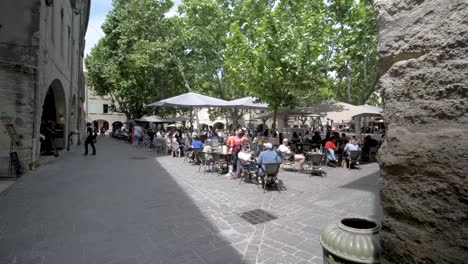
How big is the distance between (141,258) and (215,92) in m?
23.8

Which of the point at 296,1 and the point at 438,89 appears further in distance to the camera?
the point at 296,1

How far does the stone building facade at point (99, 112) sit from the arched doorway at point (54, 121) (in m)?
39.3

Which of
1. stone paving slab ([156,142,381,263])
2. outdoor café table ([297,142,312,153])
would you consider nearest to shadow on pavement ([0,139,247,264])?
stone paving slab ([156,142,381,263])

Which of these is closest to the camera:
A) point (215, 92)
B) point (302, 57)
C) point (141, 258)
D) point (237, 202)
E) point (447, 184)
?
point (447, 184)

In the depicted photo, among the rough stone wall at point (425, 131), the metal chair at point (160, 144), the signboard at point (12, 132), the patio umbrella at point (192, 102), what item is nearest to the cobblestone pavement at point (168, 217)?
the signboard at point (12, 132)

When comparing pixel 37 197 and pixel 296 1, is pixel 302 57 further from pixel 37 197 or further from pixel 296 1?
pixel 37 197

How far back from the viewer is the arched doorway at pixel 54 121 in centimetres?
1360

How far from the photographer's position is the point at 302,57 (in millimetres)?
12719

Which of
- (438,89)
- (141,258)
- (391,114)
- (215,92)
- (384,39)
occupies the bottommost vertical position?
(141,258)

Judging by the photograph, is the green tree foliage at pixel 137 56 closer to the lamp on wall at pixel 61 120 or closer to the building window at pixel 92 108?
the lamp on wall at pixel 61 120

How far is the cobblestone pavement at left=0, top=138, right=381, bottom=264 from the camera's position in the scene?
3.77m

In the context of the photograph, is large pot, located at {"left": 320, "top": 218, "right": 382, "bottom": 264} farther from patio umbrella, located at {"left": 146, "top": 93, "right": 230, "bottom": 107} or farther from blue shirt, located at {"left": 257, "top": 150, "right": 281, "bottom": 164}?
patio umbrella, located at {"left": 146, "top": 93, "right": 230, "bottom": 107}

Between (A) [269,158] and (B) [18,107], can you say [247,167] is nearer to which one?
(A) [269,158]

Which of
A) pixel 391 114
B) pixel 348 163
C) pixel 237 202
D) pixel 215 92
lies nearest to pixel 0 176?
pixel 237 202
